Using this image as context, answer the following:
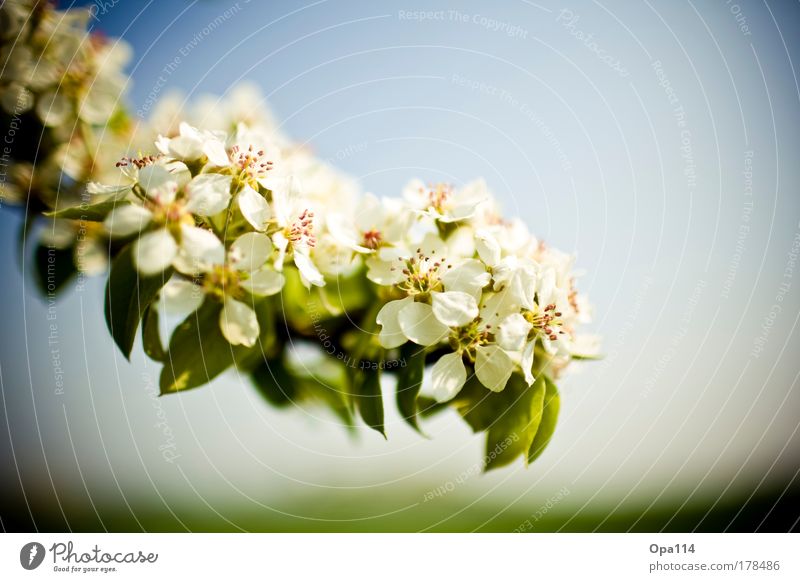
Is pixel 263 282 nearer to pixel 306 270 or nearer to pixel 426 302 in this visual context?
pixel 306 270

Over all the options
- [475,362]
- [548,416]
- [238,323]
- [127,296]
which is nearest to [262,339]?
[238,323]

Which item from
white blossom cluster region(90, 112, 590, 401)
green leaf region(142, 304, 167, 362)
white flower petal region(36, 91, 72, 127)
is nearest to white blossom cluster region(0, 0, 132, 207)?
white flower petal region(36, 91, 72, 127)

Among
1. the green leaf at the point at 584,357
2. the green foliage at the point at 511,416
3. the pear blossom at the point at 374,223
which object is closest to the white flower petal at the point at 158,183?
the pear blossom at the point at 374,223

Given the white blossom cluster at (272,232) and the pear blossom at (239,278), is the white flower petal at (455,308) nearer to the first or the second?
the white blossom cluster at (272,232)

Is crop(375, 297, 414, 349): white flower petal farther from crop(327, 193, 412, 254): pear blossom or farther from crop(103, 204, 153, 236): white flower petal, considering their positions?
crop(103, 204, 153, 236): white flower petal

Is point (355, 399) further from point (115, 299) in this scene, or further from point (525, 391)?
point (115, 299)
